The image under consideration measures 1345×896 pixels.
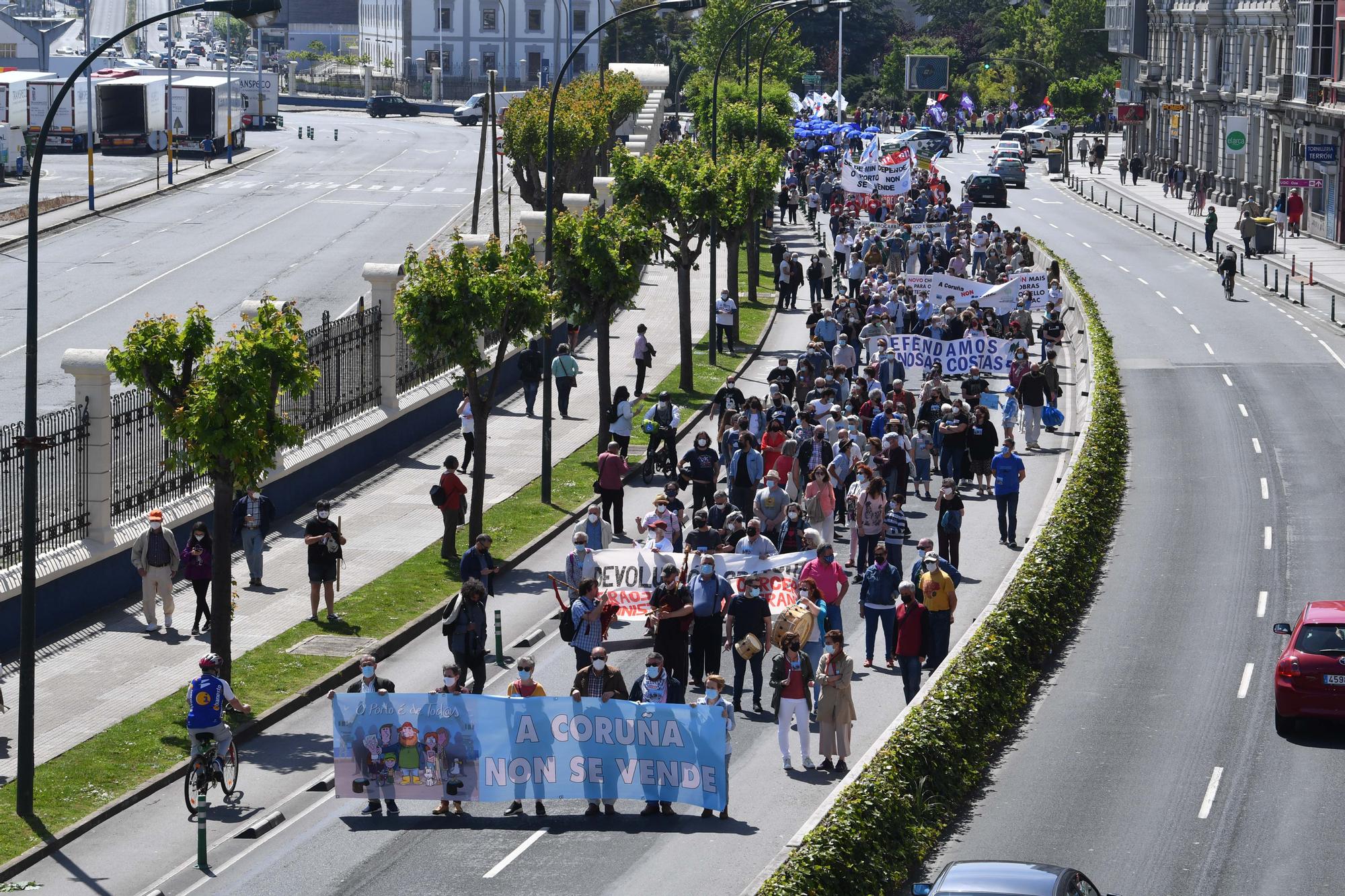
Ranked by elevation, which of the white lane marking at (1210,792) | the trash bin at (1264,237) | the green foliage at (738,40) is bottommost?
the white lane marking at (1210,792)

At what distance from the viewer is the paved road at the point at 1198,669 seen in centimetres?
1684

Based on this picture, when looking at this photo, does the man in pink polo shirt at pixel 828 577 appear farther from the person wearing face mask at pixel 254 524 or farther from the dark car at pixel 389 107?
the dark car at pixel 389 107

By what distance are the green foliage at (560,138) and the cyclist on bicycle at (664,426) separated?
26867 millimetres

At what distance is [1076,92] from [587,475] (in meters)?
90.8

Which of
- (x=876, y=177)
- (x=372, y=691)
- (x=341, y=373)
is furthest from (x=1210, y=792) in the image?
(x=876, y=177)

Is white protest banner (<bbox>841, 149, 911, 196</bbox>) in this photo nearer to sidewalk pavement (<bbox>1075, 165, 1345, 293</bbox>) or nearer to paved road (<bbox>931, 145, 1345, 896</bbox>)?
sidewalk pavement (<bbox>1075, 165, 1345, 293</bbox>)

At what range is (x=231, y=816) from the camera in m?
18.2

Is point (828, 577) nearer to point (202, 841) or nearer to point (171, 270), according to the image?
point (202, 841)

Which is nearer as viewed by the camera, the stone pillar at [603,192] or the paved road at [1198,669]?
the paved road at [1198,669]

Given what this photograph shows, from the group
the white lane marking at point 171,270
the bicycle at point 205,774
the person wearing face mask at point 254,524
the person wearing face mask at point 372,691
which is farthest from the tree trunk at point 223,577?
the white lane marking at point 171,270

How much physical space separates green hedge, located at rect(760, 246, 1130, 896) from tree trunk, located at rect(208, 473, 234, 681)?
7.61 m

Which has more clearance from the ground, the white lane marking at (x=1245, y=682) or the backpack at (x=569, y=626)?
the backpack at (x=569, y=626)

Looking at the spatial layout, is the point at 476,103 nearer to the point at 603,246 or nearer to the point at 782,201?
the point at 782,201

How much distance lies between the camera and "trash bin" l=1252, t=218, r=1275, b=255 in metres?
63.1
